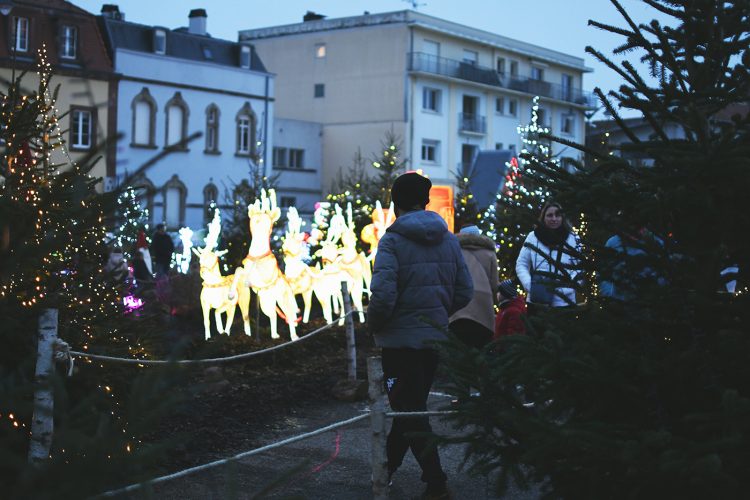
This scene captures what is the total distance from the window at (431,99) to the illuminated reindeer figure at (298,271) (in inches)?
1582

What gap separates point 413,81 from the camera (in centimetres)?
5288

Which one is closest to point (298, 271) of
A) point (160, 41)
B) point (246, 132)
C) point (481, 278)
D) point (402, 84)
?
point (481, 278)

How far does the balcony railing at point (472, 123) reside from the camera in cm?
5616

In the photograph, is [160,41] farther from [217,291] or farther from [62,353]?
[62,353]

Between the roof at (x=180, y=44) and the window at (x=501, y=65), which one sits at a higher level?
the window at (x=501, y=65)

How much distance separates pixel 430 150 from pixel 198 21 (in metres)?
13.5

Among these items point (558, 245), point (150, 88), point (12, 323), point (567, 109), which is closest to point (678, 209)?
point (558, 245)

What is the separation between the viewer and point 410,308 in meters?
6.19

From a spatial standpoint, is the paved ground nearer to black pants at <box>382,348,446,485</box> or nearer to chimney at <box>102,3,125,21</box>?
black pants at <box>382,348,446,485</box>

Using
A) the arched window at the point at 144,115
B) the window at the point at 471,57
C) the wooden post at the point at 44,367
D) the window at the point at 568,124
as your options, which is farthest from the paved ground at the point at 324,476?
the window at the point at 568,124

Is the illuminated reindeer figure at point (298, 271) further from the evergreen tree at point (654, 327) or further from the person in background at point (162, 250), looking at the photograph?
the evergreen tree at point (654, 327)

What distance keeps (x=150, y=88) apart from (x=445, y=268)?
122 ft

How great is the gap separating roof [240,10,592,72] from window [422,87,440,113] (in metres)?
3.09

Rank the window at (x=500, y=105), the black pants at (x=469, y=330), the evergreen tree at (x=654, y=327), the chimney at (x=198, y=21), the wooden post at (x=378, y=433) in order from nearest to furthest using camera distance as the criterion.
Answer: the evergreen tree at (x=654, y=327) → the wooden post at (x=378, y=433) → the black pants at (x=469, y=330) → the chimney at (x=198, y=21) → the window at (x=500, y=105)
